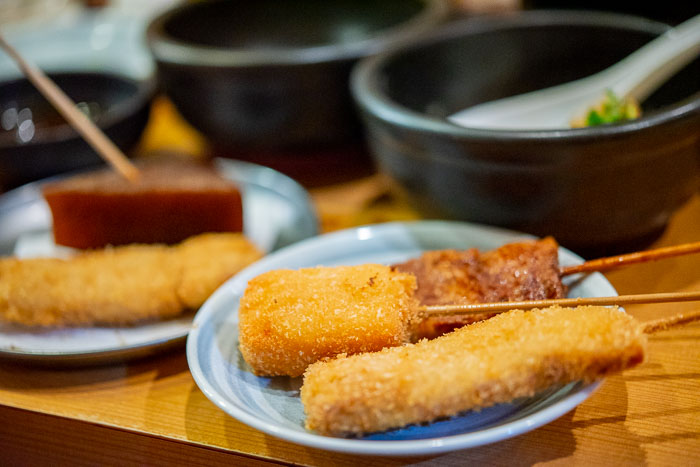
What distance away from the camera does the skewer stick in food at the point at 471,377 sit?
0.97 metres

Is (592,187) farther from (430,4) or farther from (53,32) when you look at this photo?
(53,32)

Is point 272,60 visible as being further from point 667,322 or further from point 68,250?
point 667,322

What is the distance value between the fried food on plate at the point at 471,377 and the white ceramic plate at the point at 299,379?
0.04m

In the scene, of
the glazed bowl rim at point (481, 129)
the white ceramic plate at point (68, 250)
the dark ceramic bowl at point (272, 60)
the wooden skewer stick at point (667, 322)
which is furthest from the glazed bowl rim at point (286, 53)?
the wooden skewer stick at point (667, 322)

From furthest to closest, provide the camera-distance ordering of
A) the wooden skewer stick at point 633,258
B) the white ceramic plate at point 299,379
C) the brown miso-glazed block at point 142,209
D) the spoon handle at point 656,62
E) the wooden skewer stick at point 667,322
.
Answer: the brown miso-glazed block at point 142,209 < the spoon handle at point 656,62 < the wooden skewer stick at point 633,258 < the wooden skewer stick at point 667,322 < the white ceramic plate at point 299,379

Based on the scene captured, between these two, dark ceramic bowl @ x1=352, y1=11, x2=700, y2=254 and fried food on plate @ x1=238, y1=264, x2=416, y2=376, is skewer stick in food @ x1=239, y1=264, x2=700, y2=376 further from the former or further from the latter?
dark ceramic bowl @ x1=352, y1=11, x2=700, y2=254

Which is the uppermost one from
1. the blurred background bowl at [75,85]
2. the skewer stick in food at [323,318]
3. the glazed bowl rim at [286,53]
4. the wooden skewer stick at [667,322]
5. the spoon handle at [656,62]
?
the spoon handle at [656,62]

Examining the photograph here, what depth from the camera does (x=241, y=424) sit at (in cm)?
122

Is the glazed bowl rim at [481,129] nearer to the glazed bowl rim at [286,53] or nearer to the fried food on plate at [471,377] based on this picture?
the glazed bowl rim at [286,53]

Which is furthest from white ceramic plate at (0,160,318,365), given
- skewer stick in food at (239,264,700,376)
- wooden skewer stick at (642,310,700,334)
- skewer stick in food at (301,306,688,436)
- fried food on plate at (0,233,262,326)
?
wooden skewer stick at (642,310,700,334)

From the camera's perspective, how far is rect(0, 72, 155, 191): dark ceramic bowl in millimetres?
2193

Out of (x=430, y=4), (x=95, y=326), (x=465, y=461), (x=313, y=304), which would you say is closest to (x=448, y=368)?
(x=465, y=461)

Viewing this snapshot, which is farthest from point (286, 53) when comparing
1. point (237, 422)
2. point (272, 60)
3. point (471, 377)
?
point (471, 377)

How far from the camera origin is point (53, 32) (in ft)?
10.4
